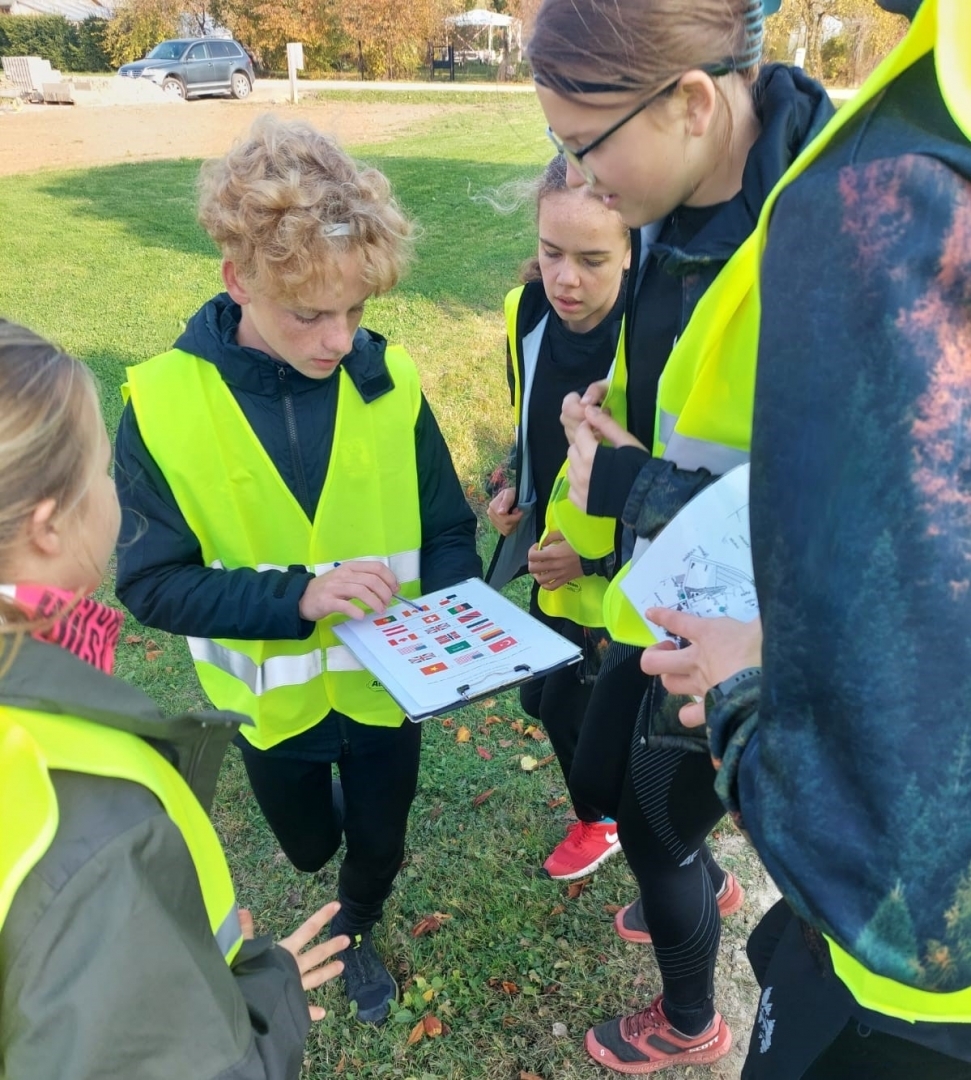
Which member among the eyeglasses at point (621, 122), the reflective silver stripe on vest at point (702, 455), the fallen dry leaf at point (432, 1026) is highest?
the eyeglasses at point (621, 122)

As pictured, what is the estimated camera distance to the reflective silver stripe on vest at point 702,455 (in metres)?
1.44

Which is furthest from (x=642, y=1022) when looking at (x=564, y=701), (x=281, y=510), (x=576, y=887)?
(x=281, y=510)

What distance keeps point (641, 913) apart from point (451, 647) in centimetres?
137

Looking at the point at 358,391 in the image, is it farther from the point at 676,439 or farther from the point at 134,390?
the point at 676,439

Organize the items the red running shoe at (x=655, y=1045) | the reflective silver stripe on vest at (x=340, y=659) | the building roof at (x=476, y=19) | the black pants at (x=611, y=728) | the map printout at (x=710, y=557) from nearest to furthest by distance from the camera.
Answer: the map printout at (x=710, y=557) → the black pants at (x=611, y=728) → the reflective silver stripe on vest at (x=340, y=659) → the red running shoe at (x=655, y=1045) → the building roof at (x=476, y=19)

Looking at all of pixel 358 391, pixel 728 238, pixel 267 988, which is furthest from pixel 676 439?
pixel 267 988

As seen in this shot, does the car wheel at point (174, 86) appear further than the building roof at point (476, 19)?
No

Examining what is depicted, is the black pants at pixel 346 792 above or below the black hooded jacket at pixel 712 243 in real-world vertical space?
below

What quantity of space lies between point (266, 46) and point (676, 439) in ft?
115

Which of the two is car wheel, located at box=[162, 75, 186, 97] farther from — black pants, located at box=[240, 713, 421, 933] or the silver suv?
black pants, located at box=[240, 713, 421, 933]

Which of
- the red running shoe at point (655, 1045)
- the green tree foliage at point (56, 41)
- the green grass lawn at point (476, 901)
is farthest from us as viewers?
the green tree foliage at point (56, 41)

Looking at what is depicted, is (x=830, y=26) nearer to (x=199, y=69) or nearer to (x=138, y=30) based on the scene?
(x=199, y=69)

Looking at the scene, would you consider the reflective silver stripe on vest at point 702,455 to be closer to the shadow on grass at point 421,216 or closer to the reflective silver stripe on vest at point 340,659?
the reflective silver stripe on vest at point 340,659

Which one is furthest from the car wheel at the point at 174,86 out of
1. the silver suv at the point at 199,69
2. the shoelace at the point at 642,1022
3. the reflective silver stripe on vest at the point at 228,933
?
the reflective silver stripe on vest at the point at 228,933
